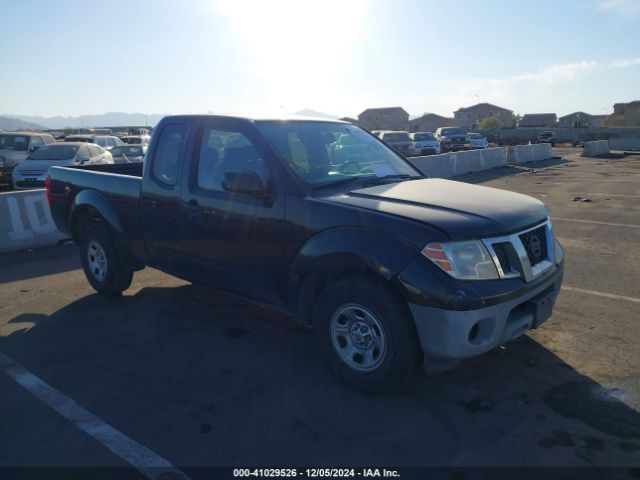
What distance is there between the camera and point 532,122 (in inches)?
4218

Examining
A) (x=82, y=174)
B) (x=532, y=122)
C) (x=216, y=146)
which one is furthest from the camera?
(x=532, y=122)

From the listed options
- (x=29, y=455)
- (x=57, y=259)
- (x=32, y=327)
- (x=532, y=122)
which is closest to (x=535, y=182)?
(x=57, y=259)

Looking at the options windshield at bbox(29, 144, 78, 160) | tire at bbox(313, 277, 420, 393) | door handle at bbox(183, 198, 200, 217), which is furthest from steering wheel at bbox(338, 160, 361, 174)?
windshield at bbox(29, 144, 78, 160)

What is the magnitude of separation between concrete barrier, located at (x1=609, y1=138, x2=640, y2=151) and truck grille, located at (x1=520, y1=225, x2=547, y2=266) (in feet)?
126

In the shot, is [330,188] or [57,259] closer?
[330,188]

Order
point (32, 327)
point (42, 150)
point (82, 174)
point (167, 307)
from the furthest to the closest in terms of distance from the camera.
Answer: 1. point (42, 150)
2. point (82, 174)
3. point (167, 307)
4. point (32, 327)

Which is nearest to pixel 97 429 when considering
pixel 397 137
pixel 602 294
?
pixel 602 294

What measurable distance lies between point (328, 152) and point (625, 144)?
39.3m

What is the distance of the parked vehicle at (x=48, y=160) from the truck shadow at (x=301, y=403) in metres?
10.3

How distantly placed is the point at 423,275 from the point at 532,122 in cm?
11500

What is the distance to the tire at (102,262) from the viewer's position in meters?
5.64

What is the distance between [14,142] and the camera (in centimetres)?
1712

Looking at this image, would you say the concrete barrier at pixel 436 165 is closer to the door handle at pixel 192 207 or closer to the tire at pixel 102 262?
the tire at pixel 102 262

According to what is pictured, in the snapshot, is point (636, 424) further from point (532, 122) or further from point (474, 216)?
point (532, 122)
